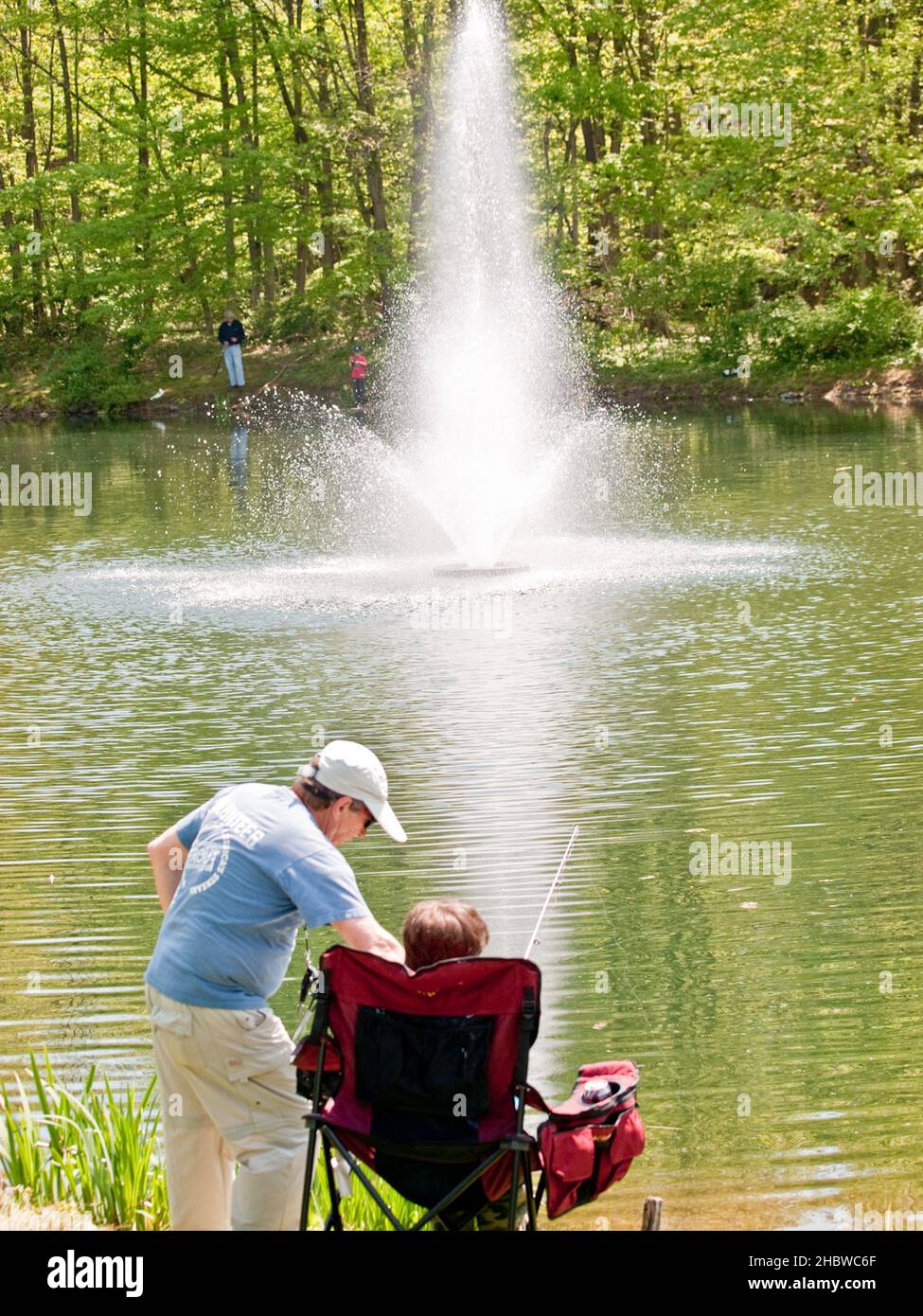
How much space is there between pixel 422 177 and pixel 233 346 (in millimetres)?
7430

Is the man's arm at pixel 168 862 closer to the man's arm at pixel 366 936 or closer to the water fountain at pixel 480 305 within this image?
the man's arm at pixel 366 936

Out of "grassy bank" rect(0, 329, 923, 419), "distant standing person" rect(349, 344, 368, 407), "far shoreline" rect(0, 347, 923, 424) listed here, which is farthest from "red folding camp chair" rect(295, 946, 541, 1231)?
"distant standing person" rect(349, 344, 368, 407)

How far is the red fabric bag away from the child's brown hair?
1.14 ft

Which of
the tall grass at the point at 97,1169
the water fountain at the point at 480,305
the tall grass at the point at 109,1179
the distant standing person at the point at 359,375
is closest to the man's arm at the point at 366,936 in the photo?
the tall grass at the point at 109,1179

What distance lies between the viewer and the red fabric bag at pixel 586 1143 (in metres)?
3.96

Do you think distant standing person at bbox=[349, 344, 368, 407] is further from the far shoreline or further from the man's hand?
the man's hand

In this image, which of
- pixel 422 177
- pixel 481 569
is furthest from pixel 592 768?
pixel 422 177

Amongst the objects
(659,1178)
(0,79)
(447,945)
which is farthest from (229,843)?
(0,79)

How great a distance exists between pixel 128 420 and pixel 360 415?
7.10 metres

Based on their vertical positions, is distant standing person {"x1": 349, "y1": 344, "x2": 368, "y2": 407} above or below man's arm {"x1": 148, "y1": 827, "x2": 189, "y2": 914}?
above

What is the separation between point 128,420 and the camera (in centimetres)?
4109

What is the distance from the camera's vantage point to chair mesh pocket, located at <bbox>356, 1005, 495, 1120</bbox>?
396cm

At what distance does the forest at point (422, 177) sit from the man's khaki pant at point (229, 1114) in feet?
107

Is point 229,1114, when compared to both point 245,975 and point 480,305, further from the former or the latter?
point 480,305
